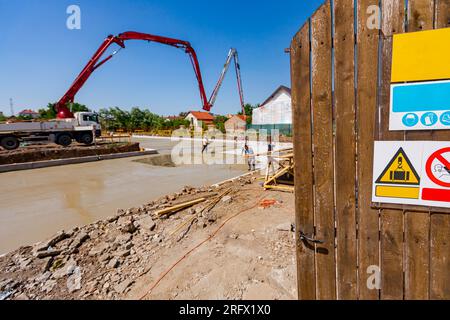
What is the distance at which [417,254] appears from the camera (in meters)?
1.47

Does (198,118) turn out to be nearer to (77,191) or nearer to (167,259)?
(77,191)

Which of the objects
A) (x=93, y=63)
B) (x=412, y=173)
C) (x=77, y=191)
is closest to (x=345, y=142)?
(x=412, y=173)

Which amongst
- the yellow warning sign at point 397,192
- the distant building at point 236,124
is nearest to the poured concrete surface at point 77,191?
the yellow warning sign at point 397,192

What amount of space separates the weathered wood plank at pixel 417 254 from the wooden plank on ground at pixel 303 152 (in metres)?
0.59

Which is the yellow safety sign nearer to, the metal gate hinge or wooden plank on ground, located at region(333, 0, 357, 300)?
wooden plank on ground, located at region(333, 0, 357, 300)

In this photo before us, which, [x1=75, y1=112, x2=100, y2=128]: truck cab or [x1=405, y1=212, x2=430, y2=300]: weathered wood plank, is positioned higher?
[x1=75, y1=112, x2=100, y2=128]: truck cab

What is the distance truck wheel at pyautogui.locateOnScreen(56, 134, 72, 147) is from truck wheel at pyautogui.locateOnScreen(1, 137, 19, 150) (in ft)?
7.42

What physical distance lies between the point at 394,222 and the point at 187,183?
755cm

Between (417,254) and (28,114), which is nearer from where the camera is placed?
(417,254)

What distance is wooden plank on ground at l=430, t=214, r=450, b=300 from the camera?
4.58 feet

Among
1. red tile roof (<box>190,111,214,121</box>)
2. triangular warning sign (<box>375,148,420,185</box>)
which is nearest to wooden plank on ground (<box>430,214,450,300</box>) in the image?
triangular warning sign (<box>375,148,420,185</box>)

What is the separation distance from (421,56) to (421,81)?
145 millimetres
